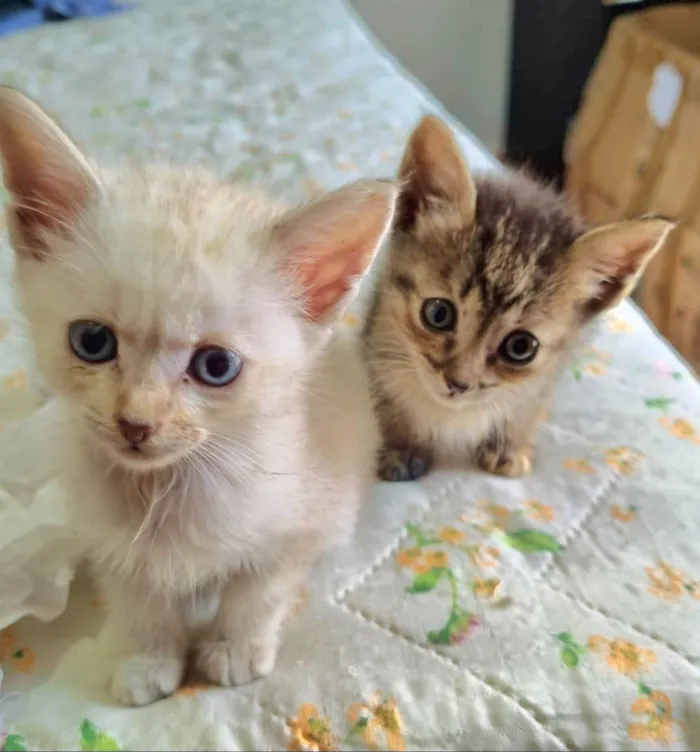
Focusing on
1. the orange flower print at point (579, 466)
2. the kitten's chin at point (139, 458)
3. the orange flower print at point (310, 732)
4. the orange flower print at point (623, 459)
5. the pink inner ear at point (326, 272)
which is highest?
the pink inner ear at point (326, 272)

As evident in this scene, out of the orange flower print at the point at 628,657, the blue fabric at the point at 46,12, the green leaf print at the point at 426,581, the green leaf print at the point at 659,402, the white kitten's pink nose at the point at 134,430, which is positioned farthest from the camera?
the blue fabric at the point at 46,12

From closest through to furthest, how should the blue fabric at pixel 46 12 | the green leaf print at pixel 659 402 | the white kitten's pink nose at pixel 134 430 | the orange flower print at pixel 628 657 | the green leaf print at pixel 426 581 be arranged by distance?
the white kitten's pink nose at pixel 134 430 < the orange flower print at pixel 628 657 < the green leaf print at pixel 426 581 < the green leaf print at pixel 659 402 < the blue fabric at pixel 46 12

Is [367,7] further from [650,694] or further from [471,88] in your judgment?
[650,694]

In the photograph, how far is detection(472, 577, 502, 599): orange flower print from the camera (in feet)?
2.73

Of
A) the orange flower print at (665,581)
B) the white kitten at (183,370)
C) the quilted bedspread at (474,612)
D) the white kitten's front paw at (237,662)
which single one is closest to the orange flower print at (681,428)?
the quilted bedspread at (474,612)

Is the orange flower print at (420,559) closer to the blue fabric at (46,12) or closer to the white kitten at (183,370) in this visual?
the white kitten at (183,370)

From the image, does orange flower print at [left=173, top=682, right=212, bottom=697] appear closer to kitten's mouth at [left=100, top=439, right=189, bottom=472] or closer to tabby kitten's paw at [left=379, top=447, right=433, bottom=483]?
kitten's mouth at [left=100, top=439, right=189, bottom=472]

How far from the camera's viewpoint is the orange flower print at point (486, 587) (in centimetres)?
83

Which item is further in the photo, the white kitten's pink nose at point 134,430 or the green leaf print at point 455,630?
the green leaf print at point 455,630

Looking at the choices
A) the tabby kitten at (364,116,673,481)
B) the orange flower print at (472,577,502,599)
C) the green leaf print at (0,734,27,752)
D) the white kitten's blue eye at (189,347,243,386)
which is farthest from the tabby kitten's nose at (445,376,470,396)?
the green leaf print at (0,734,27,752)

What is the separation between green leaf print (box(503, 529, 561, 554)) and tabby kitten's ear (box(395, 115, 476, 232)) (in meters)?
0.37

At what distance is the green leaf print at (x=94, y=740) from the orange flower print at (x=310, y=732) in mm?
146

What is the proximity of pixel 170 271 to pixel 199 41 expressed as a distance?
5.34ft

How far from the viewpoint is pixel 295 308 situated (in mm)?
739
